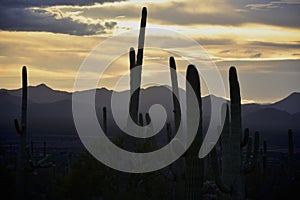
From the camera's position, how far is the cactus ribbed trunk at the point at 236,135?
1548cm

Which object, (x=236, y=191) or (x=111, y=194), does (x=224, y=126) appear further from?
(x=111, y=194)

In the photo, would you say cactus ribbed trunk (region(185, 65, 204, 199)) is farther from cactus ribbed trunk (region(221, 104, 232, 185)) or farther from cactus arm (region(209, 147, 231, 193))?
cactus ribbed trunk (region(221, 104, 232, 185))

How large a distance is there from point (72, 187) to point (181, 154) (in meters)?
12.9

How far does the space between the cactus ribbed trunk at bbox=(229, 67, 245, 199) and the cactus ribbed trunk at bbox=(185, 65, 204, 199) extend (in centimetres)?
197

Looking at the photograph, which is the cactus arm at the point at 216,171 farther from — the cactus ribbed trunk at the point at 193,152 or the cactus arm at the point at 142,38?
the cactus arm at the point at 142,38

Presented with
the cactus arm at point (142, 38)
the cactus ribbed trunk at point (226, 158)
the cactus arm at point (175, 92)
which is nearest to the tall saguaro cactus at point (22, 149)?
the cactus arm at point (142, 38)

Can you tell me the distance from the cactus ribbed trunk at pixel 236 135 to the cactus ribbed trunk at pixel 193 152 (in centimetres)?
197

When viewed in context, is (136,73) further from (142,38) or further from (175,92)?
(175,92)

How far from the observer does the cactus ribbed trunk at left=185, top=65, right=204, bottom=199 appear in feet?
43.8

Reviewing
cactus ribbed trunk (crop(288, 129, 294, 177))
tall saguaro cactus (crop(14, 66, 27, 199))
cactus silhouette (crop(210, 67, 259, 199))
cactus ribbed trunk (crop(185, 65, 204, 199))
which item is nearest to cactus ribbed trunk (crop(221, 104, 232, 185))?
cactus silhouette (crop(210, 67, 259, 199))

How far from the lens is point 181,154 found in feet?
45.6

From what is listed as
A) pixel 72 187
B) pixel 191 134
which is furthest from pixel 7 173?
pixel 191 134

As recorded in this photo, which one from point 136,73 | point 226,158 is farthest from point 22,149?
point 226,158

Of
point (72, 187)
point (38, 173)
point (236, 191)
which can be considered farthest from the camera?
point (38, 173)
